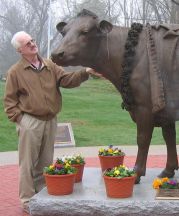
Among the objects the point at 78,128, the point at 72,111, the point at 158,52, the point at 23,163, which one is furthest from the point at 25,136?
the point at 72,111

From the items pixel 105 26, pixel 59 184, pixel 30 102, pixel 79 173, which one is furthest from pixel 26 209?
pixel 105 26

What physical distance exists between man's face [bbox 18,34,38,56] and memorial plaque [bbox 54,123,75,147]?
640 centimetres

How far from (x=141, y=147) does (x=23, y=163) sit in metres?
1.59

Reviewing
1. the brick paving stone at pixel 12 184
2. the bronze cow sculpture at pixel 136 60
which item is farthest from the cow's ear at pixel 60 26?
the brick paving stone at pixel 12 184

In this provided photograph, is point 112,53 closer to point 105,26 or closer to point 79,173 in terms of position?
point 105,26

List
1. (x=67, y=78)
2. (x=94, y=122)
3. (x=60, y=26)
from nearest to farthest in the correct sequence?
(x=60, y=26) < (x=67, y=78) < (x=94, y=122)

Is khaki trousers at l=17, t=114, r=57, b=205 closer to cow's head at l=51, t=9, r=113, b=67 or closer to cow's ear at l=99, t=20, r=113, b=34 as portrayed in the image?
cow's head at l=51, t=9, r=113, b=67

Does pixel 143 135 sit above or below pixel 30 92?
below

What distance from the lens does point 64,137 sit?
41.6 ft

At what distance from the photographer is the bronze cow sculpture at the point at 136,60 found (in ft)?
16.6

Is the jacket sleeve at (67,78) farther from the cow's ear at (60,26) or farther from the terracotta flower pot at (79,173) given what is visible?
the terracotta flower pot at (79,173)

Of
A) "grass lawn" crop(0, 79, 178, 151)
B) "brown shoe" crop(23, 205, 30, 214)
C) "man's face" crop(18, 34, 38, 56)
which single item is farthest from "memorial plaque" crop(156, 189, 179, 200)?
"grass lawn" crop(0, 79, 178, 151)

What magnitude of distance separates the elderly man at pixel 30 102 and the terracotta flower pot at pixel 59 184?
72cm

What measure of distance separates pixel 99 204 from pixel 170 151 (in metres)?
1.52
